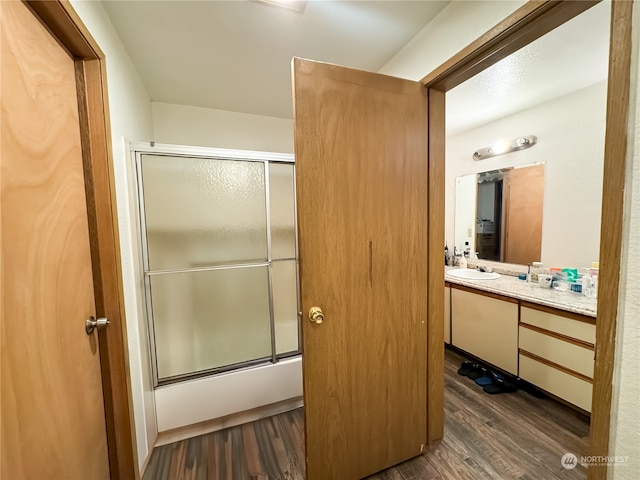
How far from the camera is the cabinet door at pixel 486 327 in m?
1.96

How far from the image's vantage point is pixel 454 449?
1469mm

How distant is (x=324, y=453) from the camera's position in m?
1.18

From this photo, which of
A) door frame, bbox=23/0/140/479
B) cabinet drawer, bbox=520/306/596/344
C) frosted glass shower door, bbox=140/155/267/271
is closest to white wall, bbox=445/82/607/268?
cabinet drawer, bbox=520/306/596/344

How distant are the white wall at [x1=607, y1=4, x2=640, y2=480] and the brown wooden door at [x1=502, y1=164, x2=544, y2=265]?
79.8 inches

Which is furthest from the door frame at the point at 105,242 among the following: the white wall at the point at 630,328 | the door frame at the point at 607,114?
the white wall at the point at 630,328

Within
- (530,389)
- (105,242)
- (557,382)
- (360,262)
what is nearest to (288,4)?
(360,262)

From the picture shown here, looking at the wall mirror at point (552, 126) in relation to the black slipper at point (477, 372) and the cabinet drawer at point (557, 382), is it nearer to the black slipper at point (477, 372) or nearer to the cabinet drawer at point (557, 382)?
the cabinet drawer at point (557, 382)

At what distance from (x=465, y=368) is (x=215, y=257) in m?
2.46

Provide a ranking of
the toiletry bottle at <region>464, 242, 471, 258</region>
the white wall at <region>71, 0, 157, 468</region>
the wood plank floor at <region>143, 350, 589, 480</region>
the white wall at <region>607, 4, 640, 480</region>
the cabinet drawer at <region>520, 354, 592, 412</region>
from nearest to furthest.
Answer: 1. the white wall at <region>607, 4, 640, 480</region>
2. the white wall at <region>71, 0, 157, 468</region>
3. the wood plank floor at <region>143, 350, 589, 480</region>
4. the cabinet drawer at <region>520, 354, 592, 412</region>
5. the toiletry bottle at <region>464, 242, 471, 258</region>

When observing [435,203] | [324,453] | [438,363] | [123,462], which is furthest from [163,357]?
[435,203]

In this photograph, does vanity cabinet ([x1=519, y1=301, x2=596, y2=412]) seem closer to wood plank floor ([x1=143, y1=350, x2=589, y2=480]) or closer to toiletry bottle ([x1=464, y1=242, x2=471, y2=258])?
wood plank floor ([x1=143, y1=350, x2=589, y2=480])

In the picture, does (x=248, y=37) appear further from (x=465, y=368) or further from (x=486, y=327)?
(x=465, y=368)

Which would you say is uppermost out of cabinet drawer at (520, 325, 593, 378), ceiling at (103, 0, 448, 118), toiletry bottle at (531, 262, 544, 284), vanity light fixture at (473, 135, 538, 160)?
ceiling at (103, 0, 448, 118)

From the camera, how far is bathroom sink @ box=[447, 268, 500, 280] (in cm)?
246
